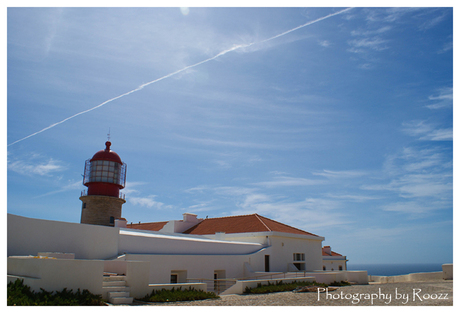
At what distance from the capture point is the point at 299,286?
53.7 ft

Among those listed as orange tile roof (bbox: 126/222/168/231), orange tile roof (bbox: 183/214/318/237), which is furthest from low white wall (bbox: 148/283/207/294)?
orange tile roof (bbox: 126/222/168/231)

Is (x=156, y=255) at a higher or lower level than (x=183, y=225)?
lower

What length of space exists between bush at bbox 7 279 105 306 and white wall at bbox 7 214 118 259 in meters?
3.55

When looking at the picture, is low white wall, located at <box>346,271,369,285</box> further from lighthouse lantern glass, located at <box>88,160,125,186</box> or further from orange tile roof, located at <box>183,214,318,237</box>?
lighthouse lantern glass, located at <box>88,160,125,186</box>

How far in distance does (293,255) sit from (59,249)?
17577 millimetres

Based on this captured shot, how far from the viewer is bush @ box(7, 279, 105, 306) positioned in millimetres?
8234

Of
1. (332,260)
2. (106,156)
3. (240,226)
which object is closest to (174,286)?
(240,226)

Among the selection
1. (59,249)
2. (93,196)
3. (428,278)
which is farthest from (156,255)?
(428,278)

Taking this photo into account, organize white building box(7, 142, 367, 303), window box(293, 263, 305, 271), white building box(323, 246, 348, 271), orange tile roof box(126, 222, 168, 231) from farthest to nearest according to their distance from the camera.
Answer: white building box(323, 246, 348, 271) → orange tile roof box(126, 222, 168, 231) → window box(293, 263, 305, 271) → white building box(7, 142, 367, 303)

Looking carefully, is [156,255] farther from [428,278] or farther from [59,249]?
[428,278]

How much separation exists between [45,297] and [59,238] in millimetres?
5062

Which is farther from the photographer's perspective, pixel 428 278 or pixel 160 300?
pixel 428 278

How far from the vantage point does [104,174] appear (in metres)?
25.0

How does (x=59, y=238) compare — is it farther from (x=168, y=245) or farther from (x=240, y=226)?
(x=240, y=226)
